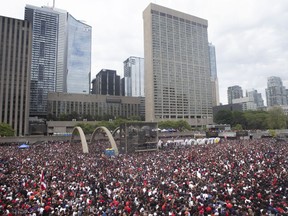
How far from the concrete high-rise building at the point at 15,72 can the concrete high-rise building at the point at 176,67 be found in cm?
7400

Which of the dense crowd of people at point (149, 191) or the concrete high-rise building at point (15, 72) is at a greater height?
the concrete high-rise building at point (15, 72)

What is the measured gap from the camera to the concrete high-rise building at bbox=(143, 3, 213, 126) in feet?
479

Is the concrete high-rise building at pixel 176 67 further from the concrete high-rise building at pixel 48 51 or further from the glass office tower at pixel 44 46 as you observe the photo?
the glass office tower at pixel 44 46

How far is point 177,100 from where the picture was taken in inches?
6078

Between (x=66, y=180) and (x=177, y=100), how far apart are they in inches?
5505

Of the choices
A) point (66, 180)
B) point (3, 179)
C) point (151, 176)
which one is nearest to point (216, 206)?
point (151, 176)

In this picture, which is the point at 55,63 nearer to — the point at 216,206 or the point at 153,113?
the point at 153,113

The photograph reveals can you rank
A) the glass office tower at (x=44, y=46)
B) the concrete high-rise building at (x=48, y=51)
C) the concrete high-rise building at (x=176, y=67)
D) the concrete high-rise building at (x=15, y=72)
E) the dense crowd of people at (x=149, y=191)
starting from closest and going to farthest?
1. the dense crowd of people at (x=149, y=191)
2. the concrete high-rise building at (x=15, y=72)
3. the concrete high-rise building at (x=176, y=67)
4. the glass office tower at (x=44, y=46)
5. the concrete high-rise building at (x=48, y=51)

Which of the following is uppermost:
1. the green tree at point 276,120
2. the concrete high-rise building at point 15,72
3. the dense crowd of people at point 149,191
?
the concrete high-rise building at point 15,72

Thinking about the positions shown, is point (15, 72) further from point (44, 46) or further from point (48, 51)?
point (48, 51)

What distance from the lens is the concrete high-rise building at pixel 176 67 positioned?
479 feet

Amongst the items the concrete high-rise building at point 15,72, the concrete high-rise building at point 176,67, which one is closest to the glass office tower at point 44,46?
the concrete high-rise building at point 15,72

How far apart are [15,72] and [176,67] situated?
335 feet

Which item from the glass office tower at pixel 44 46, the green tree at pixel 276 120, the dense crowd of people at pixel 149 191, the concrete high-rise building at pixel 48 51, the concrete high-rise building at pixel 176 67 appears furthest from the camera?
the concrete high-rise building at pixel 48 51
